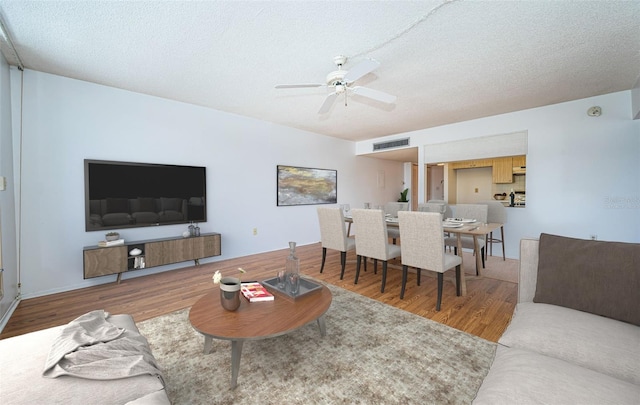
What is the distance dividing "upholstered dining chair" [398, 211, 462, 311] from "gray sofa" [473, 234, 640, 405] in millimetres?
775

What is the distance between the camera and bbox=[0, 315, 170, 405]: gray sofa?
859 mm

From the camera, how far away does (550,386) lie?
2.91 ft

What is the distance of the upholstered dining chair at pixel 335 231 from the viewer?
3.30 metres

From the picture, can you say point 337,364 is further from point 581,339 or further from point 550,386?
point 581,339

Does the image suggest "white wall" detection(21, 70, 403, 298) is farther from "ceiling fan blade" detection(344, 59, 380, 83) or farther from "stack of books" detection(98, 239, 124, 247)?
"ceiling fan blade" detection(344, 59, 380, 83)

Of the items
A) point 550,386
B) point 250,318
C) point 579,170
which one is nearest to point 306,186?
point 250,318

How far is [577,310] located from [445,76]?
8.28 feet

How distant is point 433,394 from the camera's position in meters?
1.44

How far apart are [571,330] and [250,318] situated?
1.68 m

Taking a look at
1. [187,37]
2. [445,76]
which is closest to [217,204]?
[187,37]

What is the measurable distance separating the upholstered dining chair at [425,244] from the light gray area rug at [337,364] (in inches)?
21.7

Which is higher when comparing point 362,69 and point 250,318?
point 362,69

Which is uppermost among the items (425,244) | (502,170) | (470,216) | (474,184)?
(502,170)

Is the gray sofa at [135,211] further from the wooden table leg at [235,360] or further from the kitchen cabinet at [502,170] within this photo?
the kitchen cabinet at [502,170]
